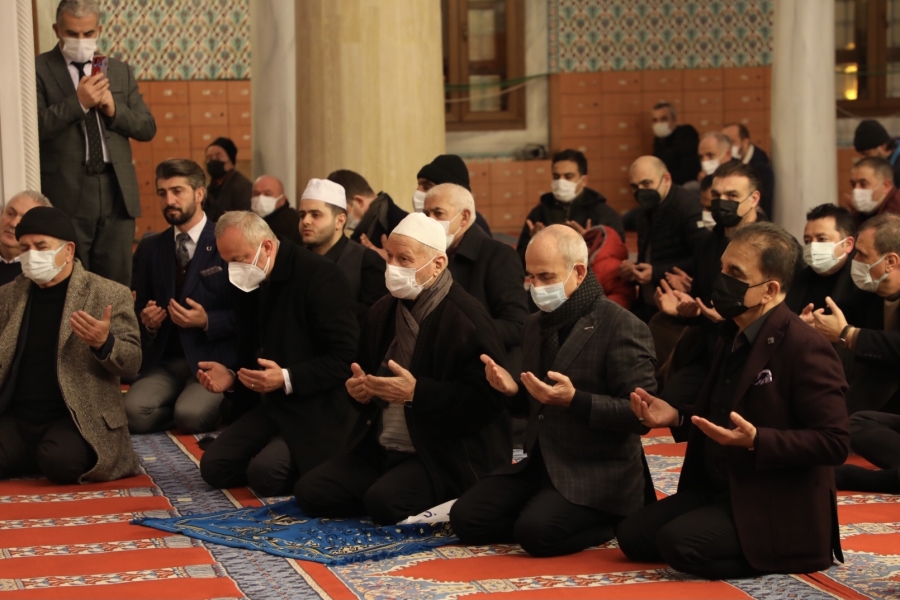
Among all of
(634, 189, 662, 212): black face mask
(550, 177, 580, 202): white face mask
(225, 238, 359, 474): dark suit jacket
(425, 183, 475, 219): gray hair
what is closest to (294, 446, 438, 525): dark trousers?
(225, 238, 359, 474): dark suit jacket

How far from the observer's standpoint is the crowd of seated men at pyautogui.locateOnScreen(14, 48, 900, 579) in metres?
4.07

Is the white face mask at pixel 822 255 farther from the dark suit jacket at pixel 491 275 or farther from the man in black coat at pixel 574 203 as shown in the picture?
the man in black coat at pixel 574 203

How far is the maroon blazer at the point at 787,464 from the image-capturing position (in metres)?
3.96

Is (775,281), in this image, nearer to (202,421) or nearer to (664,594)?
(664,594)

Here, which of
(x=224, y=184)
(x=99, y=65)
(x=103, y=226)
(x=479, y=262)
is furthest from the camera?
(x=224, y=184)

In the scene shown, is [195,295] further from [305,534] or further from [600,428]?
[600,428]

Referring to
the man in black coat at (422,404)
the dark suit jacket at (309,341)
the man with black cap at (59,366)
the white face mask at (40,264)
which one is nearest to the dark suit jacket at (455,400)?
the man in black coat at (422,404)

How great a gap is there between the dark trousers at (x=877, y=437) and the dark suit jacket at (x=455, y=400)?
1.55m

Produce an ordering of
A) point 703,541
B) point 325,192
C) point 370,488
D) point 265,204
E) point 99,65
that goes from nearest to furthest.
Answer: point 703,541 → point 370,488 → point 325,192 → point 99,65 → point 265,204

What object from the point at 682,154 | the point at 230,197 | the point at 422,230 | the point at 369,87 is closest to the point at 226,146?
the point at 230,197

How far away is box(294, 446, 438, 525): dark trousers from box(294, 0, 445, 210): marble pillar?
287 cm

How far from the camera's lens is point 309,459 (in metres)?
5.50

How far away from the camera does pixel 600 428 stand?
14.5 ft

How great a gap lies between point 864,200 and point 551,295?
3.58 m
